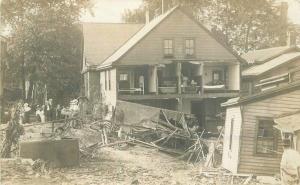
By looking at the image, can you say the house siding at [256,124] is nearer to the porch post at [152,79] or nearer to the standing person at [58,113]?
the porch post at [152,79]

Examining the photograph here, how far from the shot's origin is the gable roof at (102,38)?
37875 millimetres

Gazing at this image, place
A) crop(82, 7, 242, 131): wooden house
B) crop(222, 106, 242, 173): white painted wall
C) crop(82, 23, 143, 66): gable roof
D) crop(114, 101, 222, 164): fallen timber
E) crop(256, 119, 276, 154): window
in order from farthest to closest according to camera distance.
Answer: crop(82, 23, 143, 66): gable roof, crop(82, 7, 242, 131): wooden house, crop(114, 101, 222, 164): fallen timber, crop(222, 106, 242, 173): white painted wall, crop(256, 119, 276, 154): window

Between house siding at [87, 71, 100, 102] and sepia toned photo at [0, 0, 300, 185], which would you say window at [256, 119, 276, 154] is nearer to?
sepia toned photo at [0, 0, 300, 185]

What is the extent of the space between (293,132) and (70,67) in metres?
29.8

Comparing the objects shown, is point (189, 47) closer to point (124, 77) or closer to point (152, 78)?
point (152, 78)

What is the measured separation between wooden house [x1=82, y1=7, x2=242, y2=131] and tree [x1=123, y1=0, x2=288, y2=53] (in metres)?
20.1

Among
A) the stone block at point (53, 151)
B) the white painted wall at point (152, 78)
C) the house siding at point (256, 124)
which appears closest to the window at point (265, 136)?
the house siding at point (256, 124)

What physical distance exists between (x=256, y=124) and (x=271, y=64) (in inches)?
716


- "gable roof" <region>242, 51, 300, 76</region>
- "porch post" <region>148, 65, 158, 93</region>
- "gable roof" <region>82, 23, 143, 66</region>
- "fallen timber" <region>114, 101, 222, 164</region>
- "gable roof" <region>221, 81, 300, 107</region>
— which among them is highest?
"gable roof" <region>82, 23, 143, 66</region>

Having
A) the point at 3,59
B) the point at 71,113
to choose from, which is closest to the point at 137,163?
the point at 71,113

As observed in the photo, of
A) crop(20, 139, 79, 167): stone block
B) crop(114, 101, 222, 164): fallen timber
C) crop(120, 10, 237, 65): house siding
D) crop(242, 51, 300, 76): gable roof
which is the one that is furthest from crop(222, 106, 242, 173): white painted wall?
crop(242, 51, 300, 76): gable roof

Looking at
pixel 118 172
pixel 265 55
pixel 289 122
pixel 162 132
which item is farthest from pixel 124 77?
pixel 289 122

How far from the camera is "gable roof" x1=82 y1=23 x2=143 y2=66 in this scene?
1491 inches

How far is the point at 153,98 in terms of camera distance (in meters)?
31.5
